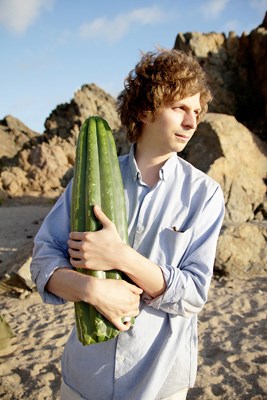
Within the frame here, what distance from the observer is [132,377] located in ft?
5.07

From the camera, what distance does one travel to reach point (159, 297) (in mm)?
1438

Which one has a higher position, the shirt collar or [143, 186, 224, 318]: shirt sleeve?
the shirt collar

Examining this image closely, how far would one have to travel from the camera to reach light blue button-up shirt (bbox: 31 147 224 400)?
150 centimetres

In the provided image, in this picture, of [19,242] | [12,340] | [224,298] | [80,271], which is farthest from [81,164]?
[19,242]

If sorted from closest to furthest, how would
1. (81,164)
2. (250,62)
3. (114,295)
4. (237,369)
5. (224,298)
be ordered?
(114,295) < (81,164) < (237,369) < (224,298) < (250,62)

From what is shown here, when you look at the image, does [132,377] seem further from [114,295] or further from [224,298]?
[224,298]

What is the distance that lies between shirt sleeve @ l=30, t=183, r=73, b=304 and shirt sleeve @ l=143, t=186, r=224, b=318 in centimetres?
35

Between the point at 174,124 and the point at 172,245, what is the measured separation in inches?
18.2

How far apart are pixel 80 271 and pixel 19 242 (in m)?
9.02

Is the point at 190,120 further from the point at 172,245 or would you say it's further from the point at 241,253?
the point at 241,253

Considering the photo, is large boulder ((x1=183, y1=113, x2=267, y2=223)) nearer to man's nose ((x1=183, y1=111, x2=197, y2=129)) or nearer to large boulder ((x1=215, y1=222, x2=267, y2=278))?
large boulder ((x1=215, y1=222, x2=267, y2=278))

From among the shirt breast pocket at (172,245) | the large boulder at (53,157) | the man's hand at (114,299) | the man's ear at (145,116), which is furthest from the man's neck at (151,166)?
the large boulder at (53,157)

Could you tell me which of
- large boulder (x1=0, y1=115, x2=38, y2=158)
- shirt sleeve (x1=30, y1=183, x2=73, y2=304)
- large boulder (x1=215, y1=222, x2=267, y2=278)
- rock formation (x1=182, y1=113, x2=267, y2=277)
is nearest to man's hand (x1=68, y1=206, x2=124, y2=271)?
shirt sleeve (x1=30, y1=183, x2=73, y2=304)

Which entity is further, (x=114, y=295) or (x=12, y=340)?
(x=12, y=340)
